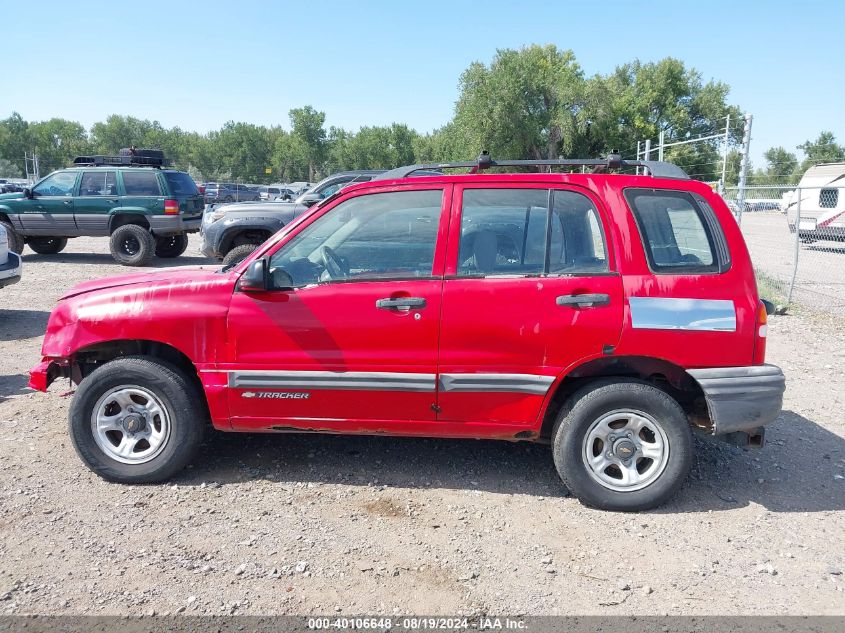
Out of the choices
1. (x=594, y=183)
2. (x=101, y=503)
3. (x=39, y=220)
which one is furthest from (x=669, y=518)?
(x=39, y=220)

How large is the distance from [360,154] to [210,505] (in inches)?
3005

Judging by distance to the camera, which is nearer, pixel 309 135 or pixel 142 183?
pixel 142 183

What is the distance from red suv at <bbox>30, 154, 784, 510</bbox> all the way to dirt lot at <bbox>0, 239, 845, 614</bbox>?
0.32 m

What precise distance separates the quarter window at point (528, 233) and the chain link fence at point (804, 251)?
6784 millimetres

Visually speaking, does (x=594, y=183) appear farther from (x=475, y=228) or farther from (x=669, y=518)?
(x=669, y=518)

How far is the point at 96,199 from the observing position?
14.1 metres

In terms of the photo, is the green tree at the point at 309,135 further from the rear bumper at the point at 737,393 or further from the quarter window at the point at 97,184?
the rear bumper at the point at 737,393

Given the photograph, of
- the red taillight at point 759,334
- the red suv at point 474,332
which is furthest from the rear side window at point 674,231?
the red taillight at point 759,334

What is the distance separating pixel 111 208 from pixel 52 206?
1358 millimetres

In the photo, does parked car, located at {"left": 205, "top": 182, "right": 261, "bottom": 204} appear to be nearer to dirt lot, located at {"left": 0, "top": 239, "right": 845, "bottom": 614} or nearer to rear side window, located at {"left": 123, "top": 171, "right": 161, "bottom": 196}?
rear side window, located at {"left": 123, "top": 171, "right": 161, "bottom": 196}

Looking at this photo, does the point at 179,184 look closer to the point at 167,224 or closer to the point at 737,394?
the point at 167,224

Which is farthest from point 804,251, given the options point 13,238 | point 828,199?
point 13,238

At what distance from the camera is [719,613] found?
116 inches

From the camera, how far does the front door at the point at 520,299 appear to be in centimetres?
373
